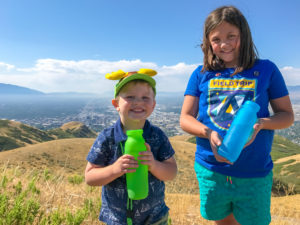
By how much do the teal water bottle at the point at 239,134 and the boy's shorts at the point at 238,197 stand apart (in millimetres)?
535

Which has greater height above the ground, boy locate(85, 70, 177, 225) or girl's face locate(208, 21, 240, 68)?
girl's face locate(208, 21, 240, 68)

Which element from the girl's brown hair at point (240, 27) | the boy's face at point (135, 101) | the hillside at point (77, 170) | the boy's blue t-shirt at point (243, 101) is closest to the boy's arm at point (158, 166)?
the boy's face at point (135, 101)

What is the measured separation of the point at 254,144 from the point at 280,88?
59 centimetres

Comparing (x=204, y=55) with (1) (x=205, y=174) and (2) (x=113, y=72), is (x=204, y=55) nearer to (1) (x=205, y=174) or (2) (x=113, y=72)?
(2) (x=113, y=72)

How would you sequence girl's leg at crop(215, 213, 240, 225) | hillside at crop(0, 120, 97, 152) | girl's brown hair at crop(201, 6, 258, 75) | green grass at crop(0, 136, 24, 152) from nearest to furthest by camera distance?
girl's brown hair at crop(201, 6, 258, 75)
girl's leg at crop(215, 213, 240, 225)
green grass at crop(0, 136, 24, 152)
hillside at crop(0, 120, 97, 152)

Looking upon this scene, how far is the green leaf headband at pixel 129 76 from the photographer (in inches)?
73.1

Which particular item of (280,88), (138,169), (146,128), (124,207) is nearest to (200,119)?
(146,128)

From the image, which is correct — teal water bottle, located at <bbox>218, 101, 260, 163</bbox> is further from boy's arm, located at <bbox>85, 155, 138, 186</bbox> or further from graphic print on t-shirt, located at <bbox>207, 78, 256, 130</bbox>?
boy's arm, located at <bbox>85, 155, 138, 186</bbox>

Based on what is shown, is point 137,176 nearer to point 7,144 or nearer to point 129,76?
point 129,76

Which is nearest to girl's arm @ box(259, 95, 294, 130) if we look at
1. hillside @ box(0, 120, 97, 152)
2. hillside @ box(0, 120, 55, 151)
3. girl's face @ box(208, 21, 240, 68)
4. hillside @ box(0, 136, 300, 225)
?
girl's face @ box(208, 21, 240, 68)

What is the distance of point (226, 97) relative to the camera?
2.15 m

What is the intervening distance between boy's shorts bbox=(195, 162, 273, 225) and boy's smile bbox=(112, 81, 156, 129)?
92 centimetres

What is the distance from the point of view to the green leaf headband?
186 cm

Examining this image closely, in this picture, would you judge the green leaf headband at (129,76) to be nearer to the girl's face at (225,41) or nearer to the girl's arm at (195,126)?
the girl's arm at (195,126)
